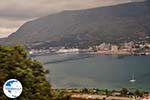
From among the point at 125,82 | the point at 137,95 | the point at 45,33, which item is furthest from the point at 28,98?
the point at 45,33

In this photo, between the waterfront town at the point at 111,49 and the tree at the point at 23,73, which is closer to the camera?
the tree at the point at 23,73

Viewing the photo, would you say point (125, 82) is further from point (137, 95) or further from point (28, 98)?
point (28, 98)
